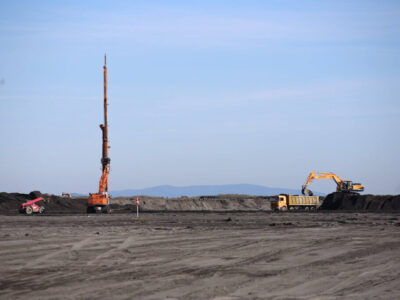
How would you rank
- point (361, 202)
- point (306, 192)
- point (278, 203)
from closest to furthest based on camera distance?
point (278, 203) → point (361, 202) → point (306, 192)

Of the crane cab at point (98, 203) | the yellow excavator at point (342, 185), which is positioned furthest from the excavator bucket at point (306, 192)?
the crane cab at point (98, 203)

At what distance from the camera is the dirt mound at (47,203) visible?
83.1m

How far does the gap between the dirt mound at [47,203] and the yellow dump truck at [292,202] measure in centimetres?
2660

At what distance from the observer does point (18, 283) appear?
13484mm

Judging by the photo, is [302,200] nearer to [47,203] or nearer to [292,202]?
[292,202]

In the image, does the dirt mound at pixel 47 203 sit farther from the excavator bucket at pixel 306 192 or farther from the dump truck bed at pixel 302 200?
the excavator bucket at pixel 306 192

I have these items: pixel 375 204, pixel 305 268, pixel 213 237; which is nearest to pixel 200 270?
pixel 305 268

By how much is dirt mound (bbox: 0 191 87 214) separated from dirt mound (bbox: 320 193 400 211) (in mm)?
38101

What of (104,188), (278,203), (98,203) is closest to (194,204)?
(278,203)

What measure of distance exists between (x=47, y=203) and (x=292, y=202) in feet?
116

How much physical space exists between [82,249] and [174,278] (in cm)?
758

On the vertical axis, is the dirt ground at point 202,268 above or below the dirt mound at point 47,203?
below

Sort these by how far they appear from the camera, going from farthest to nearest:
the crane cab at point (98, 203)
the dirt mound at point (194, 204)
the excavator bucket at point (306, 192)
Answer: the dirt mound at point (194, 204), the excavator bucket at point (306, 192), the crane cab at point (98, 203)

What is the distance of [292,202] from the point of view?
8562 centimetres
